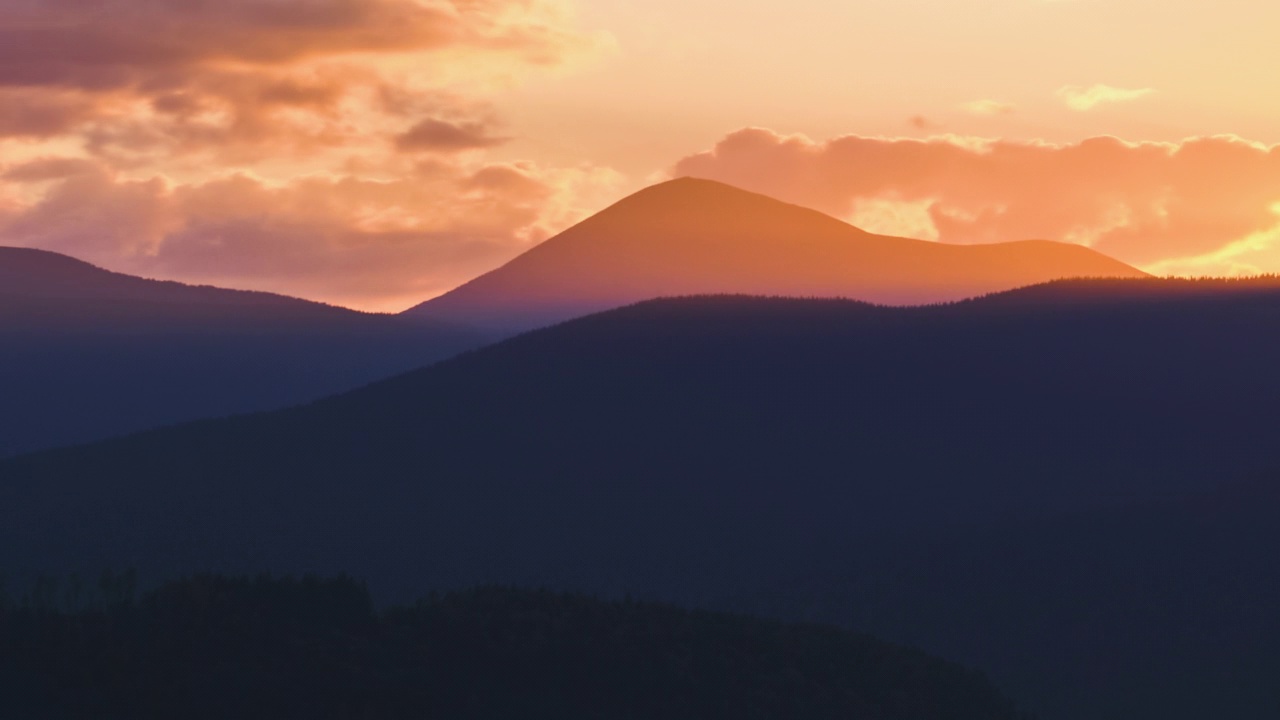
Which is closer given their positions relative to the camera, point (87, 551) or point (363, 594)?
point (363, 594)

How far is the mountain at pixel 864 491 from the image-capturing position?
94.7 meters

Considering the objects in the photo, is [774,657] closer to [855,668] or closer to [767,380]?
[855,668]

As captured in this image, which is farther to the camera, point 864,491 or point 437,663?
point 864,491

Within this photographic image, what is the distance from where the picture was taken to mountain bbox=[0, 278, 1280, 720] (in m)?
94.7

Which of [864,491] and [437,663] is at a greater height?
[864,491]

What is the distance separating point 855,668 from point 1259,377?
11054 cm

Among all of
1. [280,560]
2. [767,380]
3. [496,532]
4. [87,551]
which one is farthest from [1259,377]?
[87,551]

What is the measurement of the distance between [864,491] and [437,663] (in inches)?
4185

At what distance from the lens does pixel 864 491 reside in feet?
489

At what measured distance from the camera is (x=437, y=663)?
47125 millimetres

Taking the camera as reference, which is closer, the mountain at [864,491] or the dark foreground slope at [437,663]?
the dark foreground slope at [437,663]

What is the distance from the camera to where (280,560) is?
14775 centimetres

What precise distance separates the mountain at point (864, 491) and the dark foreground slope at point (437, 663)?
29.8m

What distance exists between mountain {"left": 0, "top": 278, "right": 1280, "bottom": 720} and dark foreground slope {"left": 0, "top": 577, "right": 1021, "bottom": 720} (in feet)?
97.8
